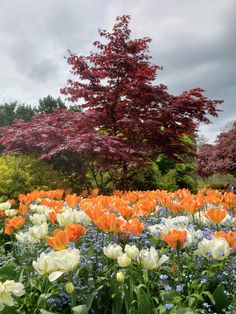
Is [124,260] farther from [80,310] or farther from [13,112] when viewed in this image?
[13,112]

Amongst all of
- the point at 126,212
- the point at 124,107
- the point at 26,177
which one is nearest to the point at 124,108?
the point at 124,107

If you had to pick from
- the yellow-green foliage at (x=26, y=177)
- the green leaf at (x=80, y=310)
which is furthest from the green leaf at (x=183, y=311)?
the yellow-green foliage at (x=26, y=177)

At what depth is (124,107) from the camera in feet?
30.1

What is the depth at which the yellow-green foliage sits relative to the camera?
7566 mm

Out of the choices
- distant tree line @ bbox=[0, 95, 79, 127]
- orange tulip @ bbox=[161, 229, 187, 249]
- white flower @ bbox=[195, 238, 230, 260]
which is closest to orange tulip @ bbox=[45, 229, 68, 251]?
orange tulip @ bbox=[161, 229, 187, 249]

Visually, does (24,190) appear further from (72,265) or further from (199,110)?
(72,265)

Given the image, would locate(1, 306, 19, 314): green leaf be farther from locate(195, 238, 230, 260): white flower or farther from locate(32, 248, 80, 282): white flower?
locate(195, 238, 230, 260): white flower

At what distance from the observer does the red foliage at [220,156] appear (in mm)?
11586

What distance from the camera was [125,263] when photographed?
6.61 feet

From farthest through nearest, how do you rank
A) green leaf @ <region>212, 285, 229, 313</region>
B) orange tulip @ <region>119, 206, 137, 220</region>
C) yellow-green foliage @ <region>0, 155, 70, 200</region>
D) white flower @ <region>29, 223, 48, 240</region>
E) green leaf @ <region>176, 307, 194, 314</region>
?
yellow-green foliage @ <region>0, 155, 70, 200</region>, orange tulip @ <region>119, 206, 137, 220</region>, white flower @ <region>29, 223, 48, 240</region>, green leaf @ <region>212, 285, 229, 313</region>, green leaf @ <region>176, 307, 194, 314</region>

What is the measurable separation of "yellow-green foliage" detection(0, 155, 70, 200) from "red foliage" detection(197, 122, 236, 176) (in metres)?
5.20

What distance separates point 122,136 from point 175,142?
1.36 m

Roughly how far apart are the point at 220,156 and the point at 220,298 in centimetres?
1040

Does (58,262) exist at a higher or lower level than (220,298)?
higher
